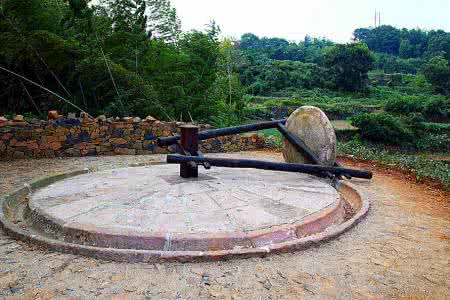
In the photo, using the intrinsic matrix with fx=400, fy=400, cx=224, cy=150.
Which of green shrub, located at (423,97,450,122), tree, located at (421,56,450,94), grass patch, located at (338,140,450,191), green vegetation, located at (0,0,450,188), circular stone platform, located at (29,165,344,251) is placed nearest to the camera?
circular stone platform, located at (29,165,344,251)

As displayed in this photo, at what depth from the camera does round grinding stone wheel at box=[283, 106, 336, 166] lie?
5.01 metres

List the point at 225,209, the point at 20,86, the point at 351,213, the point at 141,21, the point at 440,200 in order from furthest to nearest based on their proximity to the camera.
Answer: the point at 141,21 → the point at 20,86 → the point at 440,200 → the point at 351,213 → the point at 225,209

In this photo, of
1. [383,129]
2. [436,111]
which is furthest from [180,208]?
[436,111]

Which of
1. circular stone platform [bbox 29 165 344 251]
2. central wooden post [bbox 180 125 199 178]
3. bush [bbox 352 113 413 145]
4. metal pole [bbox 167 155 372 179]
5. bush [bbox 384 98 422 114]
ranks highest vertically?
central wooden post [bbox 180 125 199 178]

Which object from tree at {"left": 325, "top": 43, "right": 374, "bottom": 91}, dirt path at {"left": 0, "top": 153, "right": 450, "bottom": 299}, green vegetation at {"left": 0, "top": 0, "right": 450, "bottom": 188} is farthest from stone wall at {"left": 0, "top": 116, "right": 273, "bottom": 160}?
tree at {"left": 325, "top": 43, "right": 374, "bottom": 91}

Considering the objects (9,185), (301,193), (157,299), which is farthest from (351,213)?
(9,185)

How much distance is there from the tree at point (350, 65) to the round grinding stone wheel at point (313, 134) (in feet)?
139

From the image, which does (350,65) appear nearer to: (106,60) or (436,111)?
(436,111)

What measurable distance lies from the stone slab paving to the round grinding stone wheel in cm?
36

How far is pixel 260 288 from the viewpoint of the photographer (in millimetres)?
2357

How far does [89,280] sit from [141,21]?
861 cm

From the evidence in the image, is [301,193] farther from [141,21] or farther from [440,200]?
[141,21]

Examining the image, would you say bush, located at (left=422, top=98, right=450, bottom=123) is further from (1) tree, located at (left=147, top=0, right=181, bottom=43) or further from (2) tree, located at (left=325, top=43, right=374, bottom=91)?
(1) tree, located at (left=147, top=0, right=181, bottom=43)

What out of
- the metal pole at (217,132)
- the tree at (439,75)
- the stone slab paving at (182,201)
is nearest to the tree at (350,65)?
the tree at (439,75)
